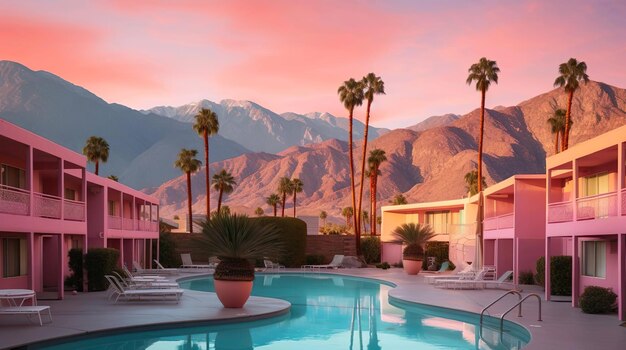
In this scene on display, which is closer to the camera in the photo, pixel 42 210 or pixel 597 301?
pixel 597 301

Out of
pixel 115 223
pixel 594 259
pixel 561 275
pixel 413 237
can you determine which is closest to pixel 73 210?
pixel 115 223

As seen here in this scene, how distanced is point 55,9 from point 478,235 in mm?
22962

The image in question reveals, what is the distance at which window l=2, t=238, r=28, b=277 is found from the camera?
21.4 meters

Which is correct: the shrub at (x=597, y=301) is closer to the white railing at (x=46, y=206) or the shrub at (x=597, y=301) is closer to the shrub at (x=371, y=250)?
the white railing at (x=46, y=206)

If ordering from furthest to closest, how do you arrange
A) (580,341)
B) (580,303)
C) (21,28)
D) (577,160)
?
(21,28) < (577,160) < (580,303) < (580,341)

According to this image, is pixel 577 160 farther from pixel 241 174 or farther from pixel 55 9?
pixel 241 174

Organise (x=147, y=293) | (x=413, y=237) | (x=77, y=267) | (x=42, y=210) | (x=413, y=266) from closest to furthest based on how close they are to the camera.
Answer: (x=42, y=210) → (x=147, y=293) → (x=77, y=267) → (x=413, y=266) → (x=413, y=237)

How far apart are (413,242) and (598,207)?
1895cm

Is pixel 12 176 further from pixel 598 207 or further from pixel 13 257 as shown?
pixel 598 207

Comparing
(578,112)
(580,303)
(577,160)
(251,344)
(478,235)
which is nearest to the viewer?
(251,344)

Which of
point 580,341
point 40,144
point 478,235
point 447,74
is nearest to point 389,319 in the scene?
point 580,341

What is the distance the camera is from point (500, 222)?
103ft

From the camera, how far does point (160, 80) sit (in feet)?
163

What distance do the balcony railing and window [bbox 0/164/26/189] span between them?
1856 centimetres
